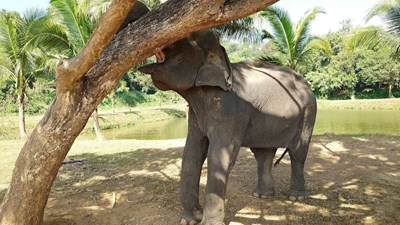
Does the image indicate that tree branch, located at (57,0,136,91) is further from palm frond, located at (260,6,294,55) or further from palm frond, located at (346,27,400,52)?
palm frond, located at (346,27,400,52)

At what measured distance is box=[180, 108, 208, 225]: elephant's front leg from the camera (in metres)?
4.09

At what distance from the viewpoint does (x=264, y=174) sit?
4887mm

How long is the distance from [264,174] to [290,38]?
7.35 meters

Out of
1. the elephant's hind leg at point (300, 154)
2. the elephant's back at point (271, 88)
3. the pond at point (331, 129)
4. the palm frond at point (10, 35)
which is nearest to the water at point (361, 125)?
the pond at point (331, 129)

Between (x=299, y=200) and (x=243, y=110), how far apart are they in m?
1.49

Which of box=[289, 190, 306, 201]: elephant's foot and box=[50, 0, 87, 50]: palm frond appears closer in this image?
box=[289, 190, 306, 201]: elephant's foot

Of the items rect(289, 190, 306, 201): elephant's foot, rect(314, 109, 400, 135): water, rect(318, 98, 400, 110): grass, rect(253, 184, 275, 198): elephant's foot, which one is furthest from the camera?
rect(318, 98, 400, 110): grass

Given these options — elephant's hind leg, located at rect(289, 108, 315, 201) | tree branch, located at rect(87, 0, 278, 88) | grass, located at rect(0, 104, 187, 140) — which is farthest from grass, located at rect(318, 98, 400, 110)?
tree branch, located at rect(87, 0, 278, 88)

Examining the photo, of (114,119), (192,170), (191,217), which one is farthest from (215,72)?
(114,119)

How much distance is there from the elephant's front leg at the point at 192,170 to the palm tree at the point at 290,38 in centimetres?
745

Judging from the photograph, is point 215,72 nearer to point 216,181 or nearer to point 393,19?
point 216,181

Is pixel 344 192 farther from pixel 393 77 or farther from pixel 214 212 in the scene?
pixel 393 77

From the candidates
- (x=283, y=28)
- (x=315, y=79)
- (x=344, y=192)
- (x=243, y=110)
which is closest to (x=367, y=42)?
(x=283, y=28)

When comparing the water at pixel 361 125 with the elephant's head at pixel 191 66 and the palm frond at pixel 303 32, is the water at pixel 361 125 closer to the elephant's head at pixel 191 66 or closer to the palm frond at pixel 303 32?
the palm frond at pixel 303 32
